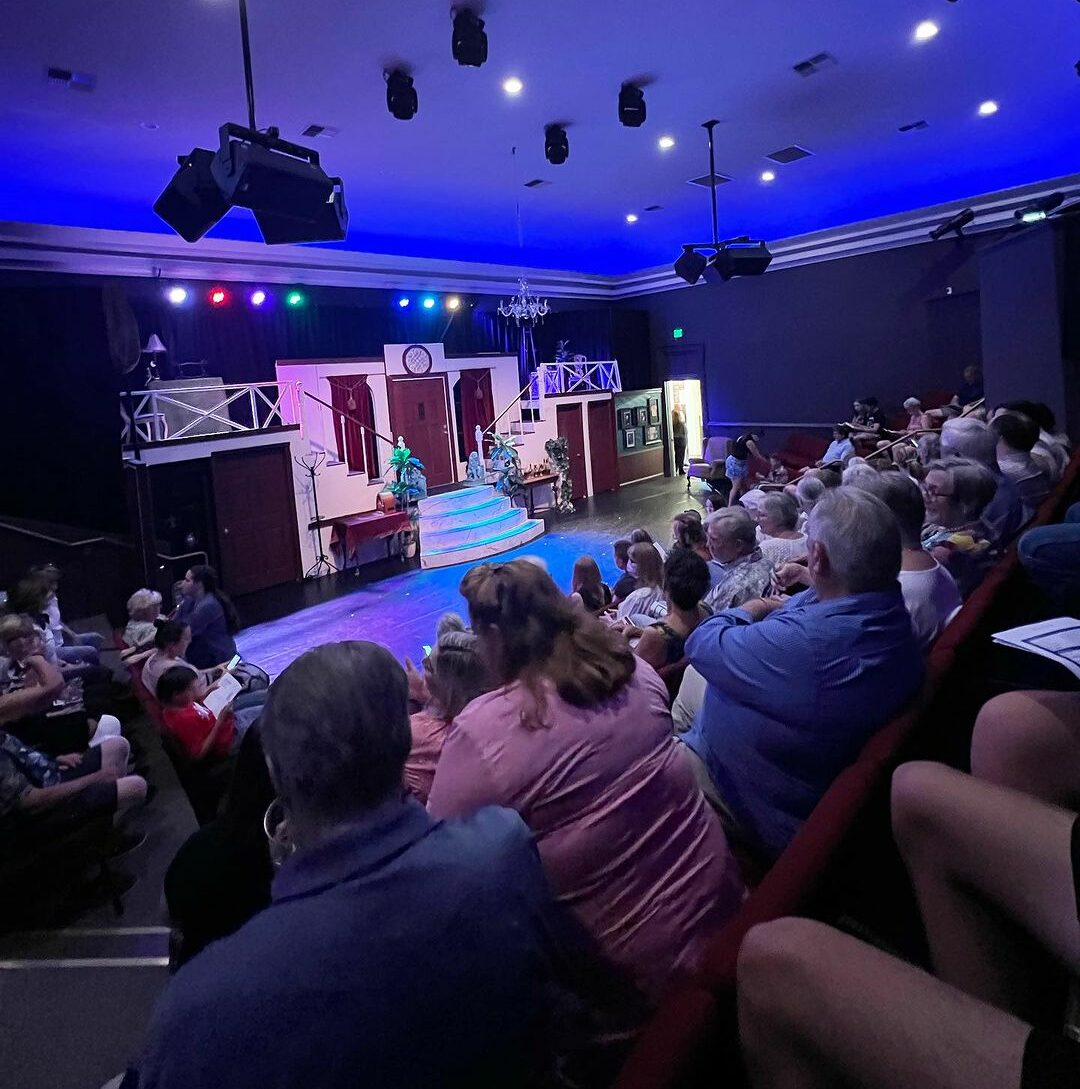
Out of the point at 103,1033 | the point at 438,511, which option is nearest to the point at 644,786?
the point at 103,1033

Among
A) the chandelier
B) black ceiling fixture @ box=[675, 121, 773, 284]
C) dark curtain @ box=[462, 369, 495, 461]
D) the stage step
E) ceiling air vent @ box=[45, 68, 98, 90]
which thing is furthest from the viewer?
dark curtain @ box=[462, 369, 495, 461]

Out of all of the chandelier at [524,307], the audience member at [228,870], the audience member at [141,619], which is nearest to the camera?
the audience member at [228,870]

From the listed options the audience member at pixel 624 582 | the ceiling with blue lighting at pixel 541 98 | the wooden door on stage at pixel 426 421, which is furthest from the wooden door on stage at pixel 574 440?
the audience member at pixel 624 582

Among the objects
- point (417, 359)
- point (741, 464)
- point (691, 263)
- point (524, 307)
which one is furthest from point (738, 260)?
point (417, 359)

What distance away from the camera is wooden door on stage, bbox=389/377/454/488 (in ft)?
37.0

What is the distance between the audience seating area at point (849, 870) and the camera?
0.91m

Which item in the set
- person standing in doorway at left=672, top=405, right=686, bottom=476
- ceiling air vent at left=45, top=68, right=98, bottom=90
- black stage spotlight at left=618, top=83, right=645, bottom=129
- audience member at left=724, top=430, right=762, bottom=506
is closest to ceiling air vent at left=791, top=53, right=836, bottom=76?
black stage spotlight at left=618, top=83, right=645, bottom=129

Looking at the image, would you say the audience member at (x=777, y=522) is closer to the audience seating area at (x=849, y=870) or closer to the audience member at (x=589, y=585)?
the audience member at (x=589, y=585)

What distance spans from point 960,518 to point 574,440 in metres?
10.2

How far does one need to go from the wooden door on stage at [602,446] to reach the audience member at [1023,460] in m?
9.64

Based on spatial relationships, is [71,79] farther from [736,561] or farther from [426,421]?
[426,421]

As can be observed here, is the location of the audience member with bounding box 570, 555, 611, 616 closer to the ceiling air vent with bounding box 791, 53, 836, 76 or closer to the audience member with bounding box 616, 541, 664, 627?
the audience member with bounding box 616, 541, 664, 627

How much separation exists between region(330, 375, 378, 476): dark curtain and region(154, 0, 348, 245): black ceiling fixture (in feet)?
19.8

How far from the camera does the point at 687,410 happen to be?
1495 cm
